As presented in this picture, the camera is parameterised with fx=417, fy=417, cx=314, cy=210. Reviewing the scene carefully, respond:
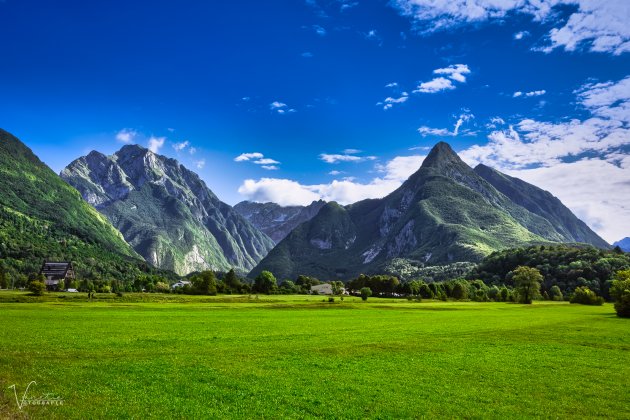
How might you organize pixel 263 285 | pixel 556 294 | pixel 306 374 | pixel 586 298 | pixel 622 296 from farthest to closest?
pixel 556 294, pixel 263 285, pixel 586 298, pixel 622 296, pixel 306 374

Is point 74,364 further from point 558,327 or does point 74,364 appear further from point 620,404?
point 558,327

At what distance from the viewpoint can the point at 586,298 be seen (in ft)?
520

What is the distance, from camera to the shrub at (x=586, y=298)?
154525mm

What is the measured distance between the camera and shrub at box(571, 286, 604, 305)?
155 meters

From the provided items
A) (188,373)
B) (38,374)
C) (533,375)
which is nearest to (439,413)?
(533,375)

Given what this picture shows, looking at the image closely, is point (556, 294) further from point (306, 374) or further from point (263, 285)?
point (306, 374)

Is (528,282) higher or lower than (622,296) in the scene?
higher

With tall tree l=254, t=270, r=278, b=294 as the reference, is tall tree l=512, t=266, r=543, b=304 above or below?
above

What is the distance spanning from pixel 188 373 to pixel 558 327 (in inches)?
2439

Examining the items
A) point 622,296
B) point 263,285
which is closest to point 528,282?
point 622,296

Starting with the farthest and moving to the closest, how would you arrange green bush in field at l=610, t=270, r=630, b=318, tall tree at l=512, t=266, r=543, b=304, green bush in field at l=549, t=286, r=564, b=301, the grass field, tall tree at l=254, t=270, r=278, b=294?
tall tree at l=254, t=270, r=278, b=294 < green bush in field at l=549, t=286, r=564, b=301 < tall tree at l=512, t=266, r=543, b=304 < green bush in field at l=610, t=270, r=630, b=318 < the grass field

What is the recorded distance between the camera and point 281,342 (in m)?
46.4

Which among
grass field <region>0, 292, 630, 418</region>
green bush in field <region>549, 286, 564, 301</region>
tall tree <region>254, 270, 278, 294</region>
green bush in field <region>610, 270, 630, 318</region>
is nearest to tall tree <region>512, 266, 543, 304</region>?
green bush in field <region>549, 286, 564, 301</region>

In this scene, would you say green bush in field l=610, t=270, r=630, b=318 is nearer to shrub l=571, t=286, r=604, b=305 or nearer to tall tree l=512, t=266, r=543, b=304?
shrub l=571, t=286, r=604, b=305
